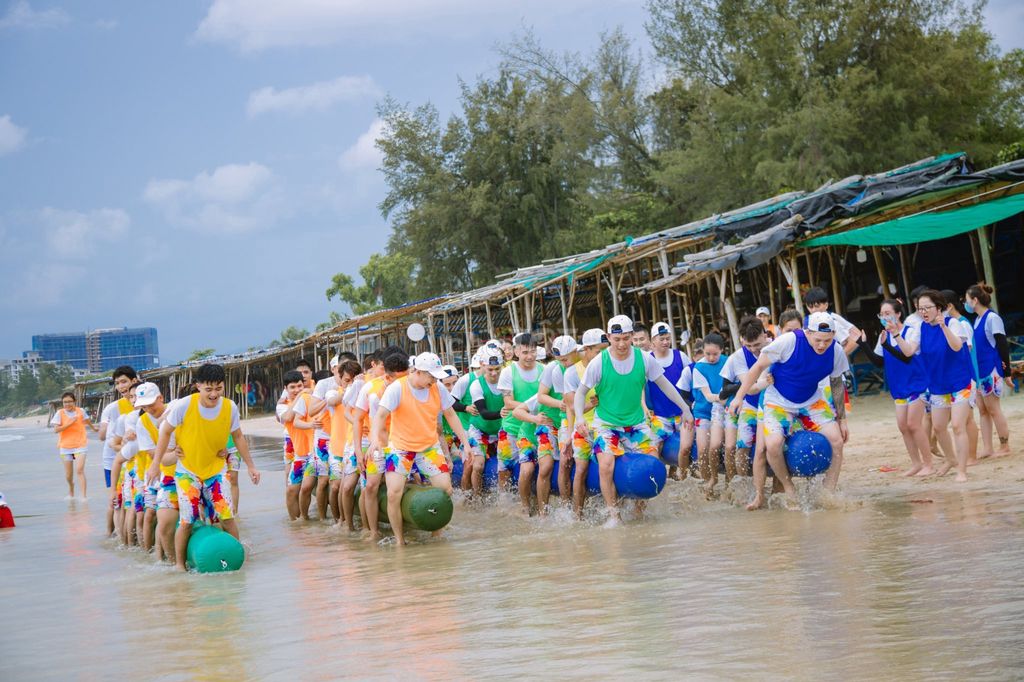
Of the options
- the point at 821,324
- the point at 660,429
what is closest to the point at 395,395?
the point at 660,429

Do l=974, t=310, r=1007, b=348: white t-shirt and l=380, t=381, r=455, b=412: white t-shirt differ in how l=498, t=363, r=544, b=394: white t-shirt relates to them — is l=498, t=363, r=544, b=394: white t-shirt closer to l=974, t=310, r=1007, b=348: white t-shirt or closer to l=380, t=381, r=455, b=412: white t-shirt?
l=380, t=381, r=455, b=412: white t-shirt

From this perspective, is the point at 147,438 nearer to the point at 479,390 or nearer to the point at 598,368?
the point at 479,390

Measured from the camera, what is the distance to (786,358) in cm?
875

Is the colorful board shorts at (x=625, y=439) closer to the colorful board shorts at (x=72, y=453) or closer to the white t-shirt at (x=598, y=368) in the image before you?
the white t-shirt at (x=598, y=368)

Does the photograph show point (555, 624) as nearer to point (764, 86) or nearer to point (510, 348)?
point (510, 348)

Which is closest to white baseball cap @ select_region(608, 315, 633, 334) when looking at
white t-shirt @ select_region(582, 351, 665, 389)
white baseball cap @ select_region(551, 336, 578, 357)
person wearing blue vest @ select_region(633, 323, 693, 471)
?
white t-shirt @ select_region(582, 351, 665, 389)

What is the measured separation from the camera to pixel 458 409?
11.7m

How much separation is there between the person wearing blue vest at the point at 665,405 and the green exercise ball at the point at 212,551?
356cm

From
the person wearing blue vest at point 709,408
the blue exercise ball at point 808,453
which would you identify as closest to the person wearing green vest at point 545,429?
the person wearing blue vest at point 709,408

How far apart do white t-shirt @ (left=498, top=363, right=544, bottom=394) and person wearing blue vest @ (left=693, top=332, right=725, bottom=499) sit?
1523 millimetres

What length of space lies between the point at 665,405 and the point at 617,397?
122 cm

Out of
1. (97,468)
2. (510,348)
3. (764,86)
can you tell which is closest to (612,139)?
(764,86)

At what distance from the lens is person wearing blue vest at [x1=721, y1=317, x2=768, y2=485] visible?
959cm

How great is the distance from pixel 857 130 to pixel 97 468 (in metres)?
22.1
